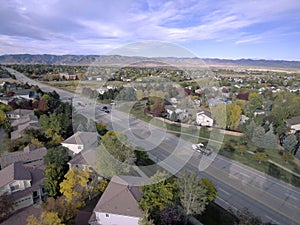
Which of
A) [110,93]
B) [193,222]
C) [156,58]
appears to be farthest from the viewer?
[110,93]

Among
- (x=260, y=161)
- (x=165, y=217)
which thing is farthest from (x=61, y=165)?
(x=260, y=161)

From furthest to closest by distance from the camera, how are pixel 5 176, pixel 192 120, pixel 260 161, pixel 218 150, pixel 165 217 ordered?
pixel 192 120
pixel 218 150
pixel 260 161
pixel 5 176
pixel 165 217

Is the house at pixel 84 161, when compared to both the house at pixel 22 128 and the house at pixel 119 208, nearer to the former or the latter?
the house at pixel 119 208

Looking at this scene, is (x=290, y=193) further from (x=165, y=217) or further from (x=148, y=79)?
(x=148, y=79)

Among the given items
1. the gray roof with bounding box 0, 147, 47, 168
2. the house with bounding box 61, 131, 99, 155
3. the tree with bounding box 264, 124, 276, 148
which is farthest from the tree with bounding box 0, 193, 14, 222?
the tree with bounding box 264, 124, 276, 148

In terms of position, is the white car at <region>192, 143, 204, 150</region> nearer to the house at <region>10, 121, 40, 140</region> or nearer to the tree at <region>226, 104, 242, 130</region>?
the tree at <region>226, 104, 242, 130</region>
